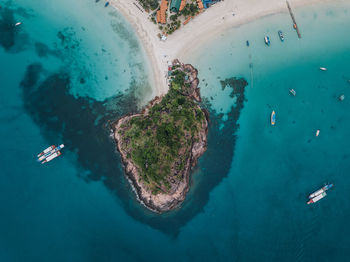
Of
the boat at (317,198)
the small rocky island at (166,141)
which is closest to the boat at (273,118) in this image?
the small rocky island at (166,141)

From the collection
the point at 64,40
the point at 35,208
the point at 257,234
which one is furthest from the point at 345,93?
the point at 35,208

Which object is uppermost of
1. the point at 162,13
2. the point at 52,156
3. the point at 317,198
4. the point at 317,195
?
the point at 162,13

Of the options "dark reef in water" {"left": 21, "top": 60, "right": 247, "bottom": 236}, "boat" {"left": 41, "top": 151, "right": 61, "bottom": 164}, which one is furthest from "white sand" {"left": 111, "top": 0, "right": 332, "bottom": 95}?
"boat" {"left": 41, "top": 151, "right": 61, "bottom": 164}

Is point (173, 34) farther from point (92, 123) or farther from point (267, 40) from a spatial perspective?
point (92, 123)

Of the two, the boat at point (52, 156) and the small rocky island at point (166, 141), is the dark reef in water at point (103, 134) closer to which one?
the small rocky island at point (166, 141)

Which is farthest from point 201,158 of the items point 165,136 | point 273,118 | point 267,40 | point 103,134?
point 267,40

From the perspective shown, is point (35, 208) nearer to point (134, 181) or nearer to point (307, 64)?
point (134, 181)
